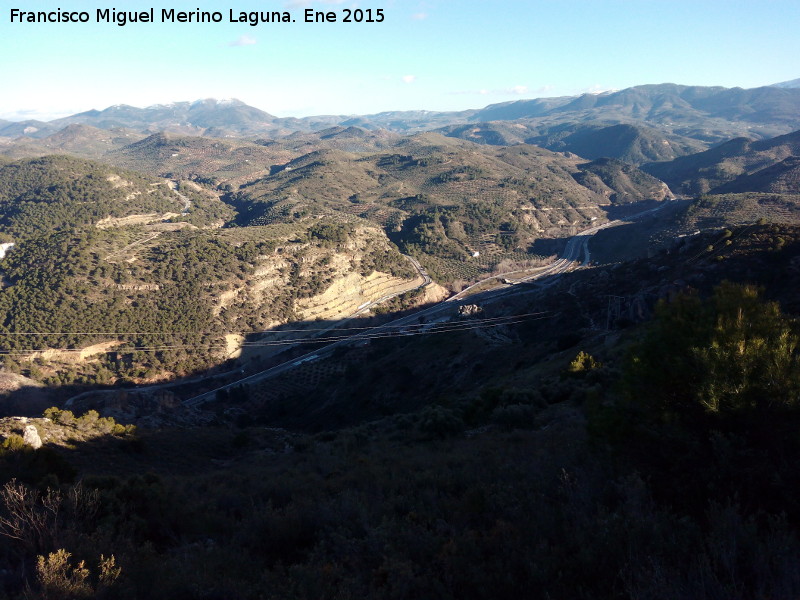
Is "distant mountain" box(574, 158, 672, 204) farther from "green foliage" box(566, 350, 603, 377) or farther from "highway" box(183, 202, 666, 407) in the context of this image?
"green foliage" box(566, 350, 603, 377)

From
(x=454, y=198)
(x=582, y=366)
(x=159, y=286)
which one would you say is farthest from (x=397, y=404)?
(x=454, y=198)

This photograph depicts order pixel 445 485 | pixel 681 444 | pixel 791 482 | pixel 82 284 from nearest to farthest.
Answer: pixel 791 482
pixel 681 444
pixel 445 485
pixel 82 284

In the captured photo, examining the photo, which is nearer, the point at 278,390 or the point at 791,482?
the point at 791,482

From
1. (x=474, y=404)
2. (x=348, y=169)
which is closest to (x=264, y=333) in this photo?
(x=474, y=404)

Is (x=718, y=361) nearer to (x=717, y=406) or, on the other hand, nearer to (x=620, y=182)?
(x=717, y=406)

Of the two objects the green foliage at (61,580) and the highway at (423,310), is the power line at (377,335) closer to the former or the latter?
the highway at (423,310)

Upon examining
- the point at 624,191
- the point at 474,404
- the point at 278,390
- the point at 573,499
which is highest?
the point at 624,191

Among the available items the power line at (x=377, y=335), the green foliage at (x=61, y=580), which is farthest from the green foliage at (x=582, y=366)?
the green foliage at (x=61, y=580)

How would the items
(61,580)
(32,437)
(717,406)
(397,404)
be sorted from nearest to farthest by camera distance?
(61,580), (717,406), (32,437), (397,404)

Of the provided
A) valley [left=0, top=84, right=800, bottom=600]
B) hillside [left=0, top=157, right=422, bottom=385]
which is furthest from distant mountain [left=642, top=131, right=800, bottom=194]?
hillside [left=0, top=157, right=422, bottom=385]

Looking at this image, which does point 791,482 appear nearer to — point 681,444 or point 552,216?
point 681,444
